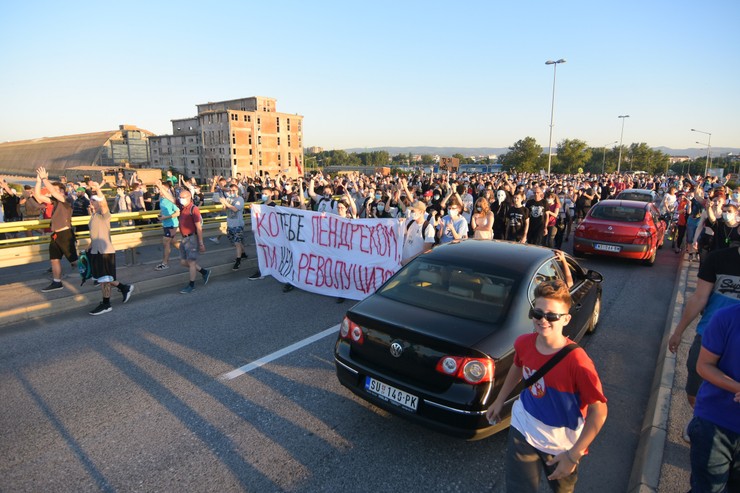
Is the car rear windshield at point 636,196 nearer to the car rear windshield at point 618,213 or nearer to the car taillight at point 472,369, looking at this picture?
the car rear windshield at point 618,213

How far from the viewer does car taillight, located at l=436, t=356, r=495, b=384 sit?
3215 millimetres

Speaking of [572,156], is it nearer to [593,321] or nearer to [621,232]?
[621,232]

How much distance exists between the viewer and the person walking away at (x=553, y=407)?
2.17 m

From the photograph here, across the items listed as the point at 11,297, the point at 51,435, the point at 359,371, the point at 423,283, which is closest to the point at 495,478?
the point at 359,371

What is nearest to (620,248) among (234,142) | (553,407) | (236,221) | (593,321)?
(593,321)

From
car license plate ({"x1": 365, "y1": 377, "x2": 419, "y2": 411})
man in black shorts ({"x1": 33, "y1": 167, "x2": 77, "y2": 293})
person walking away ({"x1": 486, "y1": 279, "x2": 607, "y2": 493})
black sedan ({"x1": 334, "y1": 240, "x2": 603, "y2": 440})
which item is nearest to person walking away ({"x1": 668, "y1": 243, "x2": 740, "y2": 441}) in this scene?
black sedan ({"x1": 334, "y1": 240, "x2": 603, "y2": 440})

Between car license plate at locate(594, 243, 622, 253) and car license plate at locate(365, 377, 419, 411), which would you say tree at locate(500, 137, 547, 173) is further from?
car license plate at locate(365, 377, 419, 411)

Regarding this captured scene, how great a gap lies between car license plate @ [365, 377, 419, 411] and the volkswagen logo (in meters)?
0.28

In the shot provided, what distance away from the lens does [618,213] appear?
11070 millimetres

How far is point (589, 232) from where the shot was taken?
35.4ft

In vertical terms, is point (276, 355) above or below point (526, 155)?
below

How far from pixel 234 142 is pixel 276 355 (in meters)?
97.9

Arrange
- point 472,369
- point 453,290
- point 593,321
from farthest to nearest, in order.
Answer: point 593,321
point 453,290
point 472,369

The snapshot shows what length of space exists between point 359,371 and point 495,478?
133 centimetres
